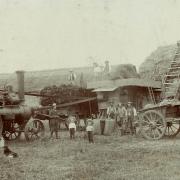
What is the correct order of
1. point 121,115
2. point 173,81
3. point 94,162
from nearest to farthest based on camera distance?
point 94,162 < point 173,81 < point 121,115

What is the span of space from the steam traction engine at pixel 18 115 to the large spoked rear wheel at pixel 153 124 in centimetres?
385

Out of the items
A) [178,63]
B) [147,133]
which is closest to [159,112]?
[147,133]

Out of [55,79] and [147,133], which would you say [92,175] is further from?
[55,79]

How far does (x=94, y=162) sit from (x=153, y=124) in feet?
17.6

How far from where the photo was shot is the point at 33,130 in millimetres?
15891

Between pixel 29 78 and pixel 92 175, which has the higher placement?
pixel 29 78

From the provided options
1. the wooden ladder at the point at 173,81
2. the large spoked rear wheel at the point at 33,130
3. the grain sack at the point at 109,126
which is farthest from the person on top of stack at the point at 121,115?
the large spoked rear wheel at the point at 33,130

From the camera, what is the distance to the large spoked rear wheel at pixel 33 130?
51.4 ft

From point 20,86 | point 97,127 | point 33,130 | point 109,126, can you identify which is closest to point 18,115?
point 33,130

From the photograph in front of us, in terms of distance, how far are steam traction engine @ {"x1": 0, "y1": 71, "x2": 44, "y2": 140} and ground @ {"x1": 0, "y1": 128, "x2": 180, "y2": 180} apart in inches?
59.5

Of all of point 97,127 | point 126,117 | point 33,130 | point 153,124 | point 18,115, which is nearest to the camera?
point 153,124

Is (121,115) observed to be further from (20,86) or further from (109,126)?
(20,86)

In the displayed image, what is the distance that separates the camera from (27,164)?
10.1 metres

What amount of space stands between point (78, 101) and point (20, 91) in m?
6.48
